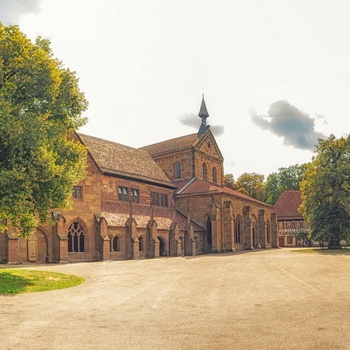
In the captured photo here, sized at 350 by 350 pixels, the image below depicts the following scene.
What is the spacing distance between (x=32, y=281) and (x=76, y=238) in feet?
55.5

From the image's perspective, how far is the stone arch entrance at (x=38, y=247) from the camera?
31.0 m

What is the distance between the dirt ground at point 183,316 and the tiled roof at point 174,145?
1704 inches

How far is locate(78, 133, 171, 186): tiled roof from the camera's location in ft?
140

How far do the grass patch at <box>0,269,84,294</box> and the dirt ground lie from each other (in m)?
0.81

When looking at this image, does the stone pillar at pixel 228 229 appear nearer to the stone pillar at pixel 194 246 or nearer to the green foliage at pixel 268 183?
the stone pillar at pixel 194 246

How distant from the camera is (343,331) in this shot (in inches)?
356

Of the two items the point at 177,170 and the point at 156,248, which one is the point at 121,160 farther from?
the point at 177,170

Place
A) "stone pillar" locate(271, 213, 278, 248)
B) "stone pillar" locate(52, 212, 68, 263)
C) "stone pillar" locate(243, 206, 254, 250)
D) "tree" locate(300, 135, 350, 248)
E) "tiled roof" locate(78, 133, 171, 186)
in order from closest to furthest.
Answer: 1. "stone pillar" locate(52, 212, 68, 263)
2. "tiled roof" locate(78, 133, 171, 186)
3. "tree" locate(300, 135, 350, 248)
4. "stone pillar" locate(243, 206, 254, 250)
5. "stone pillar" locate(271, 213, 278, 248)

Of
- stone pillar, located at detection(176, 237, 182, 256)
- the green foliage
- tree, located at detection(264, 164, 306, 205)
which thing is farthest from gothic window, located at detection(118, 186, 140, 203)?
tree, located at detection(264, 164, 306, 205)

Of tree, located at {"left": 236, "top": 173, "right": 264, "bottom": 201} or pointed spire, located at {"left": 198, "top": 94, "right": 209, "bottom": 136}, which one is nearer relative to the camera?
pointed spire, located at {"left": 198, "top": 94, "right": 209, "bottom": 136}

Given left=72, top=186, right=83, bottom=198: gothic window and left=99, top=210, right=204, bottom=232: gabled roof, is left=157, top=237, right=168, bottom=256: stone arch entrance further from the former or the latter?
left=72, top=186, right=83, bottom=198: gothic window

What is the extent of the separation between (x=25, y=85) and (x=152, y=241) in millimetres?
24649

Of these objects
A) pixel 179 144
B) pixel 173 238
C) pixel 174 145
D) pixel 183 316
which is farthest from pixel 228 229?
pixel 183 316

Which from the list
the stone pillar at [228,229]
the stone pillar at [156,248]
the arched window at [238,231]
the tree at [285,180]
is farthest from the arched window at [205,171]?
the tree at [285,180]
